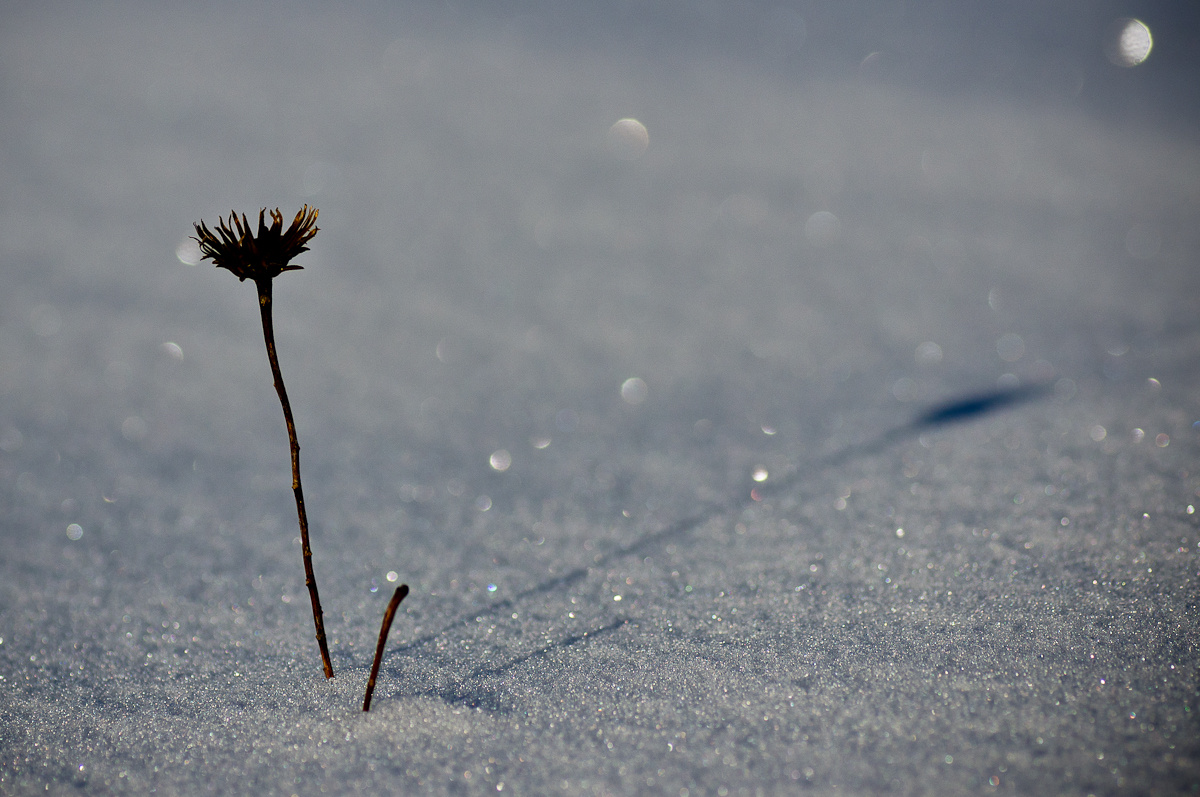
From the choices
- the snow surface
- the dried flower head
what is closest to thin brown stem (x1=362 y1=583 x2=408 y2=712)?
the snow surface

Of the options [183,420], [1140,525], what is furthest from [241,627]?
[1140,525]

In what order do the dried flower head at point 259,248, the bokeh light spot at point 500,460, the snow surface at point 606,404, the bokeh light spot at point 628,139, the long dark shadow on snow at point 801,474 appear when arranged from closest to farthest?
the dried flower head at point 259,248, the snow surface at point 606,404, the long dark shadow on snow at point 801,474, the bokeh light spot at point 500,460, the bokeh light spot at point 628,139

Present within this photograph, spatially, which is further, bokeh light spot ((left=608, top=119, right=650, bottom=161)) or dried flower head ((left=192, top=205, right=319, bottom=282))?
bokeh light spot ((left=608, top=119, right=650, bottom=161))

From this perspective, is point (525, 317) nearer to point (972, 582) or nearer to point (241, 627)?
point (241, 627)

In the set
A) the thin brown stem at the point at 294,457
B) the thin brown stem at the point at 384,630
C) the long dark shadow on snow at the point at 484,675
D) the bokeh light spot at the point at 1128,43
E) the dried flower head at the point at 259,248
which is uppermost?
the bokeh light spot at the point at 1128,43

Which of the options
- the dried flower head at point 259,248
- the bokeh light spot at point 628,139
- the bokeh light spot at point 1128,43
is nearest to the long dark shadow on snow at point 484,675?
the dried flower head at point 259,248

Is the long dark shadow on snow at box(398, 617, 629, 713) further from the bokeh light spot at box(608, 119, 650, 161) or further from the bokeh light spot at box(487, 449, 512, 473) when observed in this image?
the bokeh light spot at box(608, 119, 650, 161)

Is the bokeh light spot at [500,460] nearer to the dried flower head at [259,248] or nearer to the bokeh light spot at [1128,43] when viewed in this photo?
the dried flower head at [259,248]
